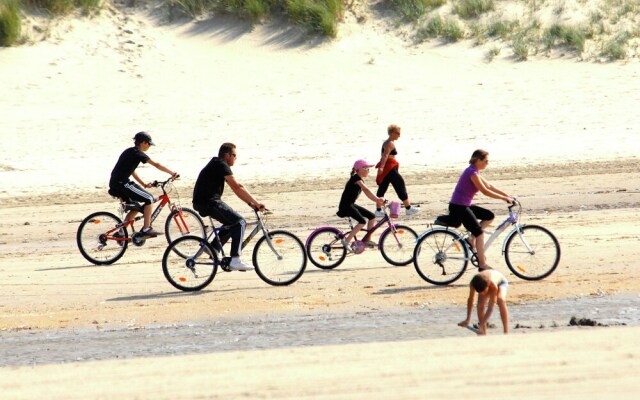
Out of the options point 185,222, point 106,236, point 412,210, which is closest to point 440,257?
point 412,210

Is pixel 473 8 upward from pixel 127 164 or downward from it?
upward

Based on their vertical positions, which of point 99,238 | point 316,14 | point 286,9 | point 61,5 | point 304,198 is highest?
point 61,5

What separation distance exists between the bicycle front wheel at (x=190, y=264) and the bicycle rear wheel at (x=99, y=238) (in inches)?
79.1

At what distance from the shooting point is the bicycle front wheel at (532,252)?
11.9 meters

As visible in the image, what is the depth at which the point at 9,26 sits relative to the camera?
2753 centimetres

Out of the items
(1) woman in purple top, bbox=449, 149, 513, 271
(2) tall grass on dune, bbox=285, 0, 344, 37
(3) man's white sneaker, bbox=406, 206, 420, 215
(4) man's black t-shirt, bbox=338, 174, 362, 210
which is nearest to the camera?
(1) woman in purple top, bbox=449, 149, 513, 271

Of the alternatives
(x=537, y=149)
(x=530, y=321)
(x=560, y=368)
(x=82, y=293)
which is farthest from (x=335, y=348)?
(x=537, y=149)

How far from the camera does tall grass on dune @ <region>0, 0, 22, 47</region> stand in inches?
1085

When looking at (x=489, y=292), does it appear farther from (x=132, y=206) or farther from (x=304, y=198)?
(x=304, y=198)

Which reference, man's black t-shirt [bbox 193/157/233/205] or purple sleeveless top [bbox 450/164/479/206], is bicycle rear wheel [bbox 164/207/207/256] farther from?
purple sleeveless top [bbox 450/164/479/206]

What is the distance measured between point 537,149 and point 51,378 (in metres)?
15.8

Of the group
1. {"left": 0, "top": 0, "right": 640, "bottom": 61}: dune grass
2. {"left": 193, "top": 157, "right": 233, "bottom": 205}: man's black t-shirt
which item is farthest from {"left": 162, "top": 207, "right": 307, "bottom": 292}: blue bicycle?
{"left": 0, "top": 0, "right": 640, "bottom": 61}: dune grass

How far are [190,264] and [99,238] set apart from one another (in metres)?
2.36

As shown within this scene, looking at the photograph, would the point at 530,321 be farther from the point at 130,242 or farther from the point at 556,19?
the point at 556,19
